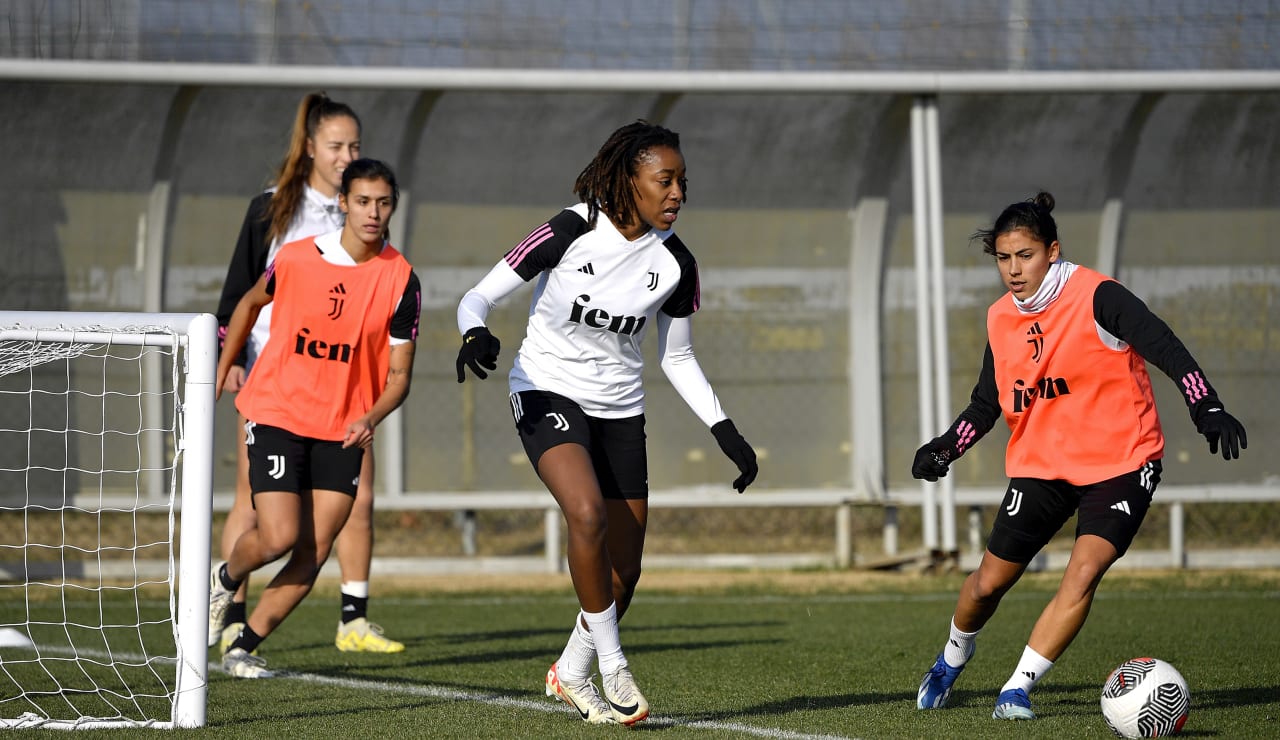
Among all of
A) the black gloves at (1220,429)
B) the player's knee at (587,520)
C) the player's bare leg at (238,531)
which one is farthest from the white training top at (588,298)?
the player's bare leg at (238,531)

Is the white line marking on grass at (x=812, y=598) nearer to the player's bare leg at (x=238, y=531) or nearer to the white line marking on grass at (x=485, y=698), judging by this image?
the player's bare leg at (x=238, y=531)

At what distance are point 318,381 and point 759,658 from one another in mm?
2287

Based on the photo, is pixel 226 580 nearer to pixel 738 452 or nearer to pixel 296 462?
pixel 296 462

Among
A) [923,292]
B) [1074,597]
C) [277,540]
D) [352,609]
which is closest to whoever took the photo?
[1074,597]

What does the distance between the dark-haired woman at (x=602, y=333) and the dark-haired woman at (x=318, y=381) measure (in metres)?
1.12

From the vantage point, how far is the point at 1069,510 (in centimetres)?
504

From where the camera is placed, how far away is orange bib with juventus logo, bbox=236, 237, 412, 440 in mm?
5828

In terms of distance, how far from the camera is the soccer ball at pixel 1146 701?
4.43 metres

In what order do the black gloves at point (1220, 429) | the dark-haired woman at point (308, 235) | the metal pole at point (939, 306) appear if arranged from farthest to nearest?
the metal pole at point (939, 306)
the dark-haired woman at point (308, 235)
the black gloves at point (1220, 429)

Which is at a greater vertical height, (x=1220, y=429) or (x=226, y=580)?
(x=1220, y=429)

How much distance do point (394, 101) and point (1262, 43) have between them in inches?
240

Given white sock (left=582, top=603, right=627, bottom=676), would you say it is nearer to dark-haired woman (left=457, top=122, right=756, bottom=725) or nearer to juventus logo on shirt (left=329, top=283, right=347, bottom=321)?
dark-haired woman (left=457, top=122, right=756, bottom=725)

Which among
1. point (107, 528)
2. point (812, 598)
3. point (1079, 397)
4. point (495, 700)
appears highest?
point (1079, 397)

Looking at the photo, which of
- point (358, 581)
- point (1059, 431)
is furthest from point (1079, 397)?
point (358, 581)
